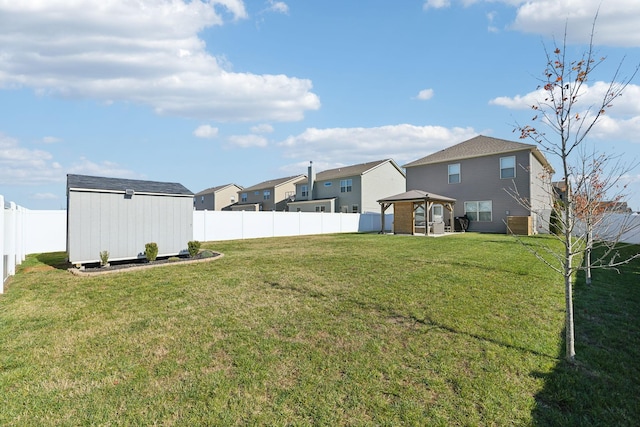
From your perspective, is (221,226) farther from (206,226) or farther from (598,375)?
(598,375)

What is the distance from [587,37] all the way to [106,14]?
10.3m

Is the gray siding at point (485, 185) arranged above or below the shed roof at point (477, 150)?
below

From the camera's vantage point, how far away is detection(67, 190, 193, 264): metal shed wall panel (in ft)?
30.0

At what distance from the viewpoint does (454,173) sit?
2336cm

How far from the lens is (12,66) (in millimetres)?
9703

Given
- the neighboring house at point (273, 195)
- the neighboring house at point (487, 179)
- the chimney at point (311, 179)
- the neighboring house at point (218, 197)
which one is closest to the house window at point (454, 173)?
the neighboring house at point (487, 179)

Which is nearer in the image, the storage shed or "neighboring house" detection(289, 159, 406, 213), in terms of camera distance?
the storage shed

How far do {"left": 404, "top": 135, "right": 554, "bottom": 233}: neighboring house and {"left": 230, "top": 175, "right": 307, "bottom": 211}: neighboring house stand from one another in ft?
53.8

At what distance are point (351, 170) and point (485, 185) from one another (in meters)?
13.9

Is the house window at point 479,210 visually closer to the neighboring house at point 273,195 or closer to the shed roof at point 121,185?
the shed roof at point 121,185

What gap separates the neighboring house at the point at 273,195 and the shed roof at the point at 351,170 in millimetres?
3345

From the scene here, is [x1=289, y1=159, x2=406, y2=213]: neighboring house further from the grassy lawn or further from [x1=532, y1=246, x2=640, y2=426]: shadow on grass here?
[x1=532, y1=246, x2=640, y2=426]: shadow on grass

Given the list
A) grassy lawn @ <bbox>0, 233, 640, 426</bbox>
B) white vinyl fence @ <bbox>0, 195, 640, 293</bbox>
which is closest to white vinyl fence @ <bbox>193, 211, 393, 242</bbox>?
white vinyl fence @ <bbox>0, 195, 640, 293</bbox>

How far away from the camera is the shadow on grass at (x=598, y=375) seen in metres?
2.78
